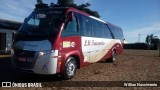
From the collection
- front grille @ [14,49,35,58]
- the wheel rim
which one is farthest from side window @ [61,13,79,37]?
front grille @ [14,49,35,58]

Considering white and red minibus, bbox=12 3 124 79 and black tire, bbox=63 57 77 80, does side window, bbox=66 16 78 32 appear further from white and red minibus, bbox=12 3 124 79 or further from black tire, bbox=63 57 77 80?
black tire, bbox=63 57 77 80

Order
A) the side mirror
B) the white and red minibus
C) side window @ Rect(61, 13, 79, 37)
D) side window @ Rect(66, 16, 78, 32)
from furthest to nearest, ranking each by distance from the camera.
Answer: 1. side window @ Rect(66, 16, 78, 32)
2. the side mirror
3. side window @ Rect(61, 13, 79, 37)
4. the white and red minibus

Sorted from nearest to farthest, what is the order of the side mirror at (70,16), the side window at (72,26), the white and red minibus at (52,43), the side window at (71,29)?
the white and red minibus at (52,43), the side window at (71,29), the side mirror at (70,16), the side window at (72,26)

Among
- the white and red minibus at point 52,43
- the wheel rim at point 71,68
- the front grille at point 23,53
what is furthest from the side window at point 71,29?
the front grille at point 23,53

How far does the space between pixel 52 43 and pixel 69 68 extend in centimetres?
150

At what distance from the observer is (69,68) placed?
8836mm

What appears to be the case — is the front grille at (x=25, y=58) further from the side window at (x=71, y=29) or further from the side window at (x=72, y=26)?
the side window at (x=72, y=26)

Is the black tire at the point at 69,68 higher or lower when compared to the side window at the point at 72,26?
lower

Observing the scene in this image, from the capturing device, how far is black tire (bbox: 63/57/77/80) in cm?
861

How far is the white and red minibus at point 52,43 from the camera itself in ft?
25.8

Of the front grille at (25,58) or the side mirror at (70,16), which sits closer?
the front grille at (25,58)

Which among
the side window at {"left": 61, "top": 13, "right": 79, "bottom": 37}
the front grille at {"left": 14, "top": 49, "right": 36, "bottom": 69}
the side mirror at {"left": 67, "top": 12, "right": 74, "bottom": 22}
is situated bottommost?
the front grille at {"left": 14, "top": 49, "right": 36, "bottom": 69}

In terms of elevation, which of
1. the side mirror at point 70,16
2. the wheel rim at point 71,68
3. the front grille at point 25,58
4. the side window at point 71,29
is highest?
the side mirror at point 70,16

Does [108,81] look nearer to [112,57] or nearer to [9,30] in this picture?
[112,57]
